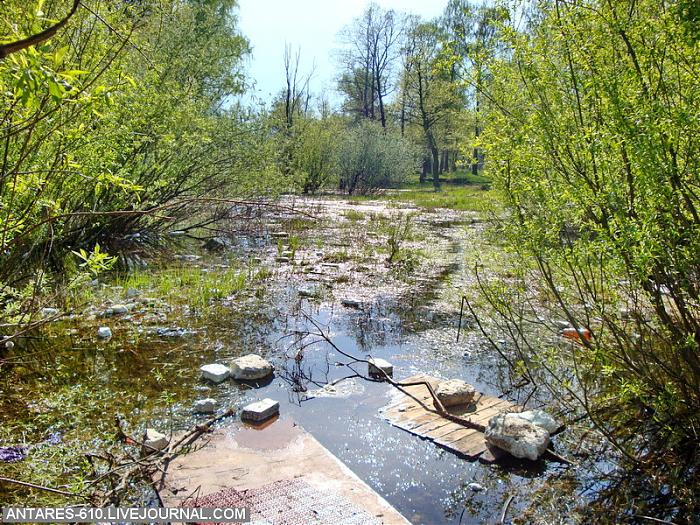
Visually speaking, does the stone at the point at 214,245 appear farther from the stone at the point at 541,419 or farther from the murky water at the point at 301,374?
the stone at the point at 541,419

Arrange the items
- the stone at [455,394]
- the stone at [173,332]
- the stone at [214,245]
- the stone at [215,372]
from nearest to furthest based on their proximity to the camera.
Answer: the stone at [455,394], the stone at [215,372], the stone at [173,332], the stone at [214,245]

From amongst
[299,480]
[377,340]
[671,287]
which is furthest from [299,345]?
[671,287]

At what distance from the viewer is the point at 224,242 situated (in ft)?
41.0

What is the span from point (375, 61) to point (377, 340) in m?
41.4

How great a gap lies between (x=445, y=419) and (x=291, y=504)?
5.80ft

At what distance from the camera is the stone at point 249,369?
5.18 meters

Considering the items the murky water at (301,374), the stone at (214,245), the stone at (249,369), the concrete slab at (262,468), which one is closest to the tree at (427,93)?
the stone at (214,245)

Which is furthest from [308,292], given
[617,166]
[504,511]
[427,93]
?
[427,93]

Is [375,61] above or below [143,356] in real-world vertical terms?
above

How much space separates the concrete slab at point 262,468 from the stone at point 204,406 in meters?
0.33

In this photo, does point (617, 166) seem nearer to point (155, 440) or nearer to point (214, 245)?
point (155, 440)

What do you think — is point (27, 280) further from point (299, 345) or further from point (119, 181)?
point (119, 181)

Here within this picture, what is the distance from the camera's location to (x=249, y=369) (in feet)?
17.0

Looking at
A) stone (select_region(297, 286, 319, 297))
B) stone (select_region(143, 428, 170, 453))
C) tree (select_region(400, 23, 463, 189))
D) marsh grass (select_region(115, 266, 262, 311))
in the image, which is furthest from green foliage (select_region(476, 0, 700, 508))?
tree (select_region(400, 23, 463, 189))
